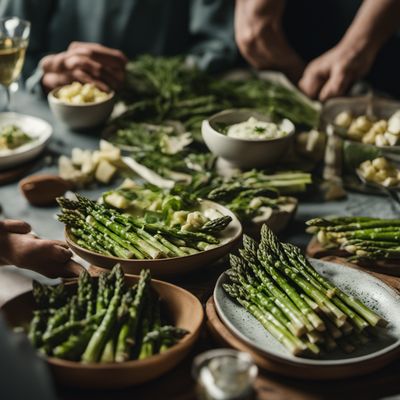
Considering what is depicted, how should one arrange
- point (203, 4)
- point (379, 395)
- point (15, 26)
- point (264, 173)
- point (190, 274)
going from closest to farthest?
point (379, 395)
point (190, 274)
point (264, 173)
point (15, 26)
point (203, 4)

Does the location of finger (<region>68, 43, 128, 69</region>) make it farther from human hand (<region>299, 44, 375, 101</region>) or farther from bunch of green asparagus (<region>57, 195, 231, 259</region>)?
bunch of green asparagus (<region>57, 195, 231, 259</region>)

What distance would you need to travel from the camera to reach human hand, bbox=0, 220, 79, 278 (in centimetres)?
196

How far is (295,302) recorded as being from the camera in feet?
5.87

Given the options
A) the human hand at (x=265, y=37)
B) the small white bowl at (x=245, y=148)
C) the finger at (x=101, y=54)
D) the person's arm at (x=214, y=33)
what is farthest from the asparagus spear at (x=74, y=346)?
the person's arm at (x=214, y=33)

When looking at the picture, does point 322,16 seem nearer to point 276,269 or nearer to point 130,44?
point 130,44

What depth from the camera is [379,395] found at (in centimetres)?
160

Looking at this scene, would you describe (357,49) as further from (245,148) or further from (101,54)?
(101,54)

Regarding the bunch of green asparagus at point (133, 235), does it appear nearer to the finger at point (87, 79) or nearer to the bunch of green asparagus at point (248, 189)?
the bunch of green asparagus at point (248, 189)

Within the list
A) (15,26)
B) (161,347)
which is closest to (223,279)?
(161,347)

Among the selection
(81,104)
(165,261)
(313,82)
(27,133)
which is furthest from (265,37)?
(165,261)

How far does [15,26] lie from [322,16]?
225cm

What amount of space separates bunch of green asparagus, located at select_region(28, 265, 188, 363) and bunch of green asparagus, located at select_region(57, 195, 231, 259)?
215mm

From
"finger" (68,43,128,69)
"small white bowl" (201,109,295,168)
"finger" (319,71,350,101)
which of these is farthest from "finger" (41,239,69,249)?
"finger" (319,71,350,101)

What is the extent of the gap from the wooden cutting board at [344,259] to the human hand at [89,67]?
157cm
